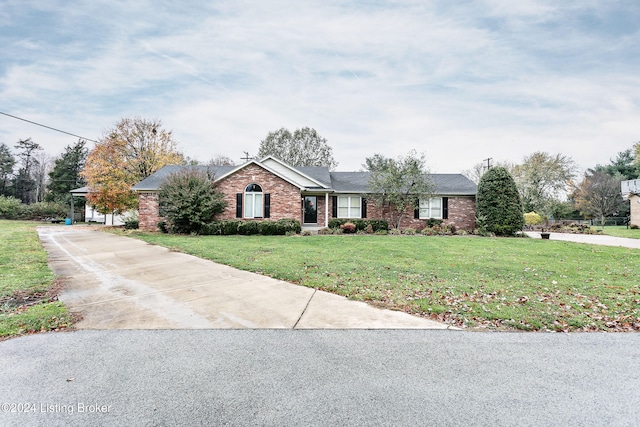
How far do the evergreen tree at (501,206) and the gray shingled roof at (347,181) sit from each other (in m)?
2.37

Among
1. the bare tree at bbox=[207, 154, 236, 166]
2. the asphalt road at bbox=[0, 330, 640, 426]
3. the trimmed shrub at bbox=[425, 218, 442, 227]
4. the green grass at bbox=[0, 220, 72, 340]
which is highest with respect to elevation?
the bare tree at bbox=[207, 154, 236, 166]

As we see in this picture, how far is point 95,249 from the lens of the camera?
11.9 meters

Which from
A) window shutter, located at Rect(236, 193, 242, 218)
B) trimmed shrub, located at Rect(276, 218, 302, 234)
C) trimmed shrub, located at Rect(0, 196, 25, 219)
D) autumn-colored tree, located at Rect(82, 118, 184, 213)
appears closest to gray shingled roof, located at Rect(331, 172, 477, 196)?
trimmed shrub, located at Rect(276, 218, 302, 234)

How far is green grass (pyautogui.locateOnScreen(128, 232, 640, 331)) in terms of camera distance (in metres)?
4.79

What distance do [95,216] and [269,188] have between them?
2613cm

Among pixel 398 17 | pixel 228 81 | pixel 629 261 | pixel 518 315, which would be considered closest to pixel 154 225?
pixel 228 81

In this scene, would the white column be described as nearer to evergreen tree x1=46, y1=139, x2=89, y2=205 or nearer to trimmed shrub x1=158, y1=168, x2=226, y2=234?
trimmed shrub x1=158, y1=168, x2=226, y2=234

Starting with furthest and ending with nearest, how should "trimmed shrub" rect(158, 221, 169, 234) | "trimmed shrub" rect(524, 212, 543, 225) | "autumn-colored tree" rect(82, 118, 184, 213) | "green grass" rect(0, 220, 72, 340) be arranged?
"trimmed shrub" rect(524, 212, 543, 225), "autumn-colored tree" rect(82, 118, 184, 213), "trimmed shrub" rect(158, 221, 169, 234), "green grass" rect(0, 220, 72, 340)

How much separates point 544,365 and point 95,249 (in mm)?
14037

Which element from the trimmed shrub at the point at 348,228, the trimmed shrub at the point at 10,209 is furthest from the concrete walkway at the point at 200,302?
the trimmed shrub at the point at 10,209

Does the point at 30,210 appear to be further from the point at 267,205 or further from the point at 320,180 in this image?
the point at 320,180

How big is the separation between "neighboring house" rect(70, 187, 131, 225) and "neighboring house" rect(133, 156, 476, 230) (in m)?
10.9

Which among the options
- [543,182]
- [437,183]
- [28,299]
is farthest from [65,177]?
[543,182]

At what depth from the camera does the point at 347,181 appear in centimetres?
2338
